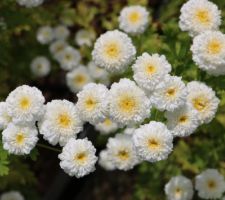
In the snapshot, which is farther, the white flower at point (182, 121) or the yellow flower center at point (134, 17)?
the yellow flower center at point (134, 17)

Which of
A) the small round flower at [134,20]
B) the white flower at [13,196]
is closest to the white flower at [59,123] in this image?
the small round flower at [134,20]

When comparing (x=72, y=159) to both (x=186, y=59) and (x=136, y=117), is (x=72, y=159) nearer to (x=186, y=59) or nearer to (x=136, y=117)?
(x=136, y=117)

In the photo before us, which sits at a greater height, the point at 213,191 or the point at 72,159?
the point at 72,159

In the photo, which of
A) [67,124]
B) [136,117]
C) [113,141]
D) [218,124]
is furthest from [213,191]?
[67,124]

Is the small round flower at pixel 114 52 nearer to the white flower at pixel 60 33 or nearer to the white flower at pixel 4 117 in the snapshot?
the white flower at pixel 4 117

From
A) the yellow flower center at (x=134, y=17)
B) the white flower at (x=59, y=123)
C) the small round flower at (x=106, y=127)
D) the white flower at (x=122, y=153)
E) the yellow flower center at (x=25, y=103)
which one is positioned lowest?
the small round flower at (x=106, y=127)

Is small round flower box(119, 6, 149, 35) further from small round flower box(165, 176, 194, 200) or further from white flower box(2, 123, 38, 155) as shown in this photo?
white flower box(2, 123, 38, 155)
